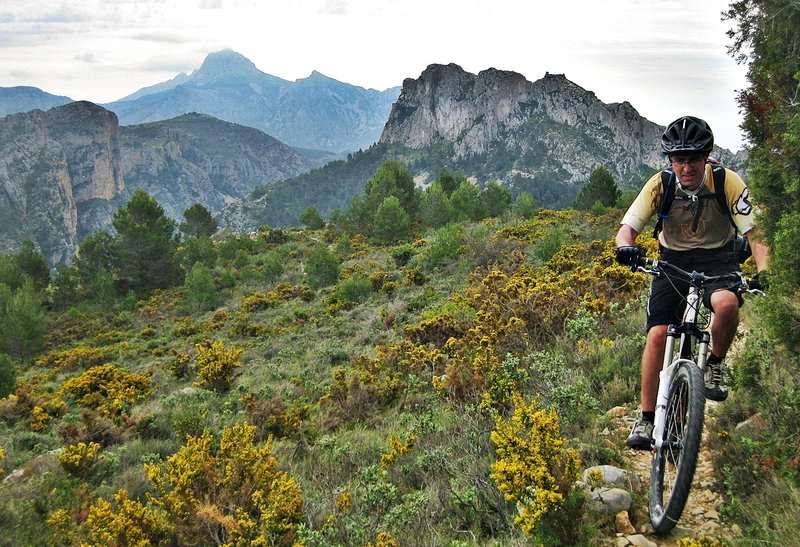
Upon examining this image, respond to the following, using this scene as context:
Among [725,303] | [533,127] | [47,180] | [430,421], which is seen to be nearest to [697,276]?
[725,303]

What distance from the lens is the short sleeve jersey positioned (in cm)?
291

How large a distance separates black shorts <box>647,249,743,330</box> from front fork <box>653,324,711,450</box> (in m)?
0.12

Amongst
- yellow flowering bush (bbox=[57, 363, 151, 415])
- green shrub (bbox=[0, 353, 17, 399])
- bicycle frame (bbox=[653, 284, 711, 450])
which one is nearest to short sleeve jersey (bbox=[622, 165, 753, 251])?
bicycle frame (bbox=[653, 284, 711, 450])

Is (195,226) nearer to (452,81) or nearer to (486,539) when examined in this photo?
(486,539)

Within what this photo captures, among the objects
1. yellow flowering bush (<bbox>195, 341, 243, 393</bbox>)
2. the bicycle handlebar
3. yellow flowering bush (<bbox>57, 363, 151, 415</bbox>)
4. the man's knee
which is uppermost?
the bicycle handlebar

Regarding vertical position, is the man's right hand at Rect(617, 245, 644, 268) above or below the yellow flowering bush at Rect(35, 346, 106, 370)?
above

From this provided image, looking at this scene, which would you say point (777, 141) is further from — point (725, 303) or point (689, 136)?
point (725, 303)

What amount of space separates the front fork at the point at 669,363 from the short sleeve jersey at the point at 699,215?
574 mm

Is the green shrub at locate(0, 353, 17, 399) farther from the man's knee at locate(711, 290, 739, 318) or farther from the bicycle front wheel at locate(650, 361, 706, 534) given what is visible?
the man's knee at locate(711, 290, 739, 318)

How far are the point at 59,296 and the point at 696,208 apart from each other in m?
36.1

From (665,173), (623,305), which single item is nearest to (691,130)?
(665,173)

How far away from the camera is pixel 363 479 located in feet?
13.1

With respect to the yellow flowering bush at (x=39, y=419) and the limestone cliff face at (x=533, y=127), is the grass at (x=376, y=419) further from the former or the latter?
the limestone cliff face at (x=533, y=127)

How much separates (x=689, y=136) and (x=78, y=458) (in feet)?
21.9
